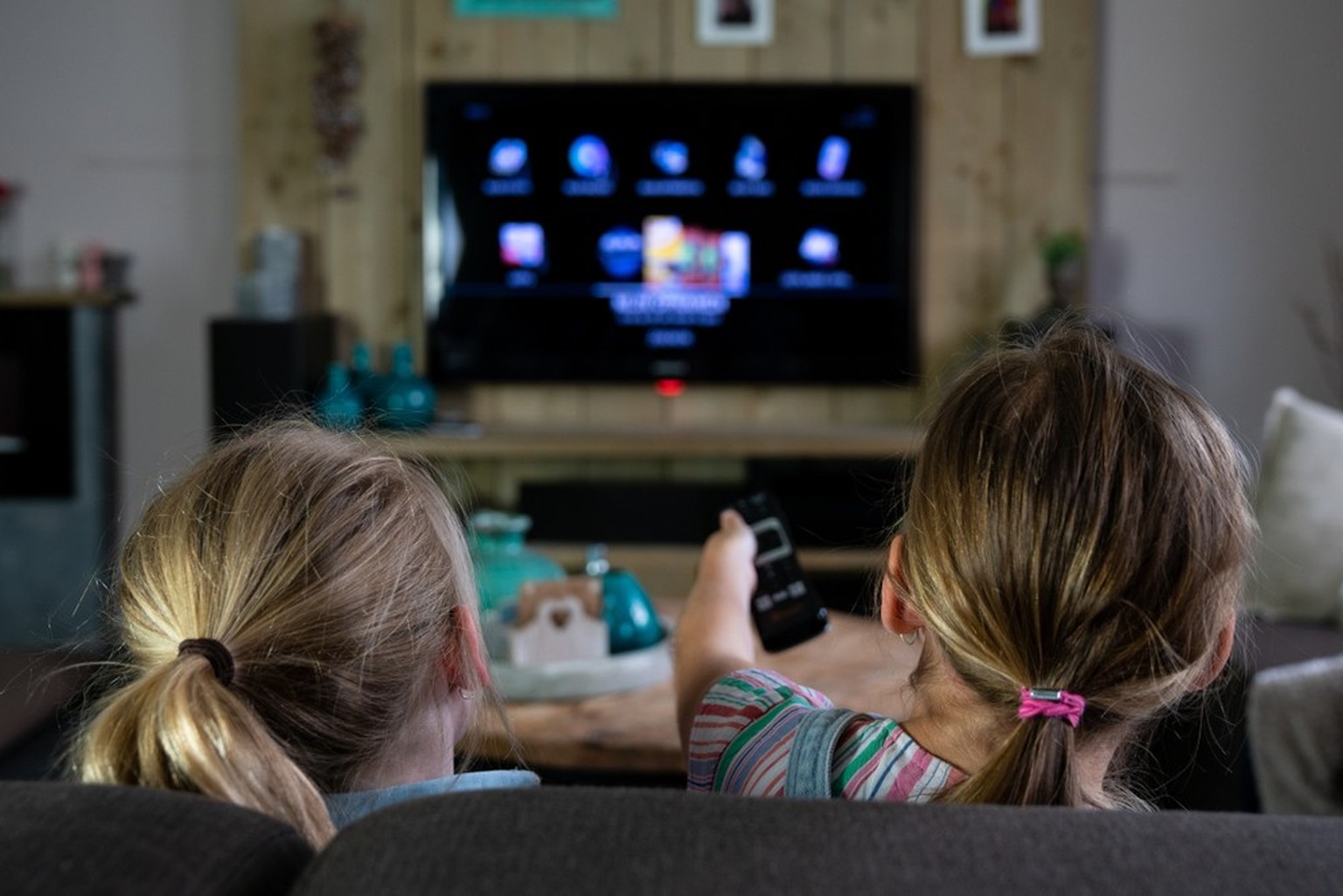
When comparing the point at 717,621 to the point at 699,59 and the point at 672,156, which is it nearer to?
the point at 672,156

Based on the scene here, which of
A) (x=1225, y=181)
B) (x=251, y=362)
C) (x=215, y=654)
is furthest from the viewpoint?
(x=1225, y=181)

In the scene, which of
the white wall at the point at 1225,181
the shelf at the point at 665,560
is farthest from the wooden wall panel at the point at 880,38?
the shelf at the point at 665,560

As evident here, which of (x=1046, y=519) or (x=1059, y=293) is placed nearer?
(x=1046, y=519)

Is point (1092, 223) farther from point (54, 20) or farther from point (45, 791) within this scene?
point (45, 791)

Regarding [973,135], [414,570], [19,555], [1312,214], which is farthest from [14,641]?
[1312,214]

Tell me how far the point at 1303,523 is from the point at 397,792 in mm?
2397

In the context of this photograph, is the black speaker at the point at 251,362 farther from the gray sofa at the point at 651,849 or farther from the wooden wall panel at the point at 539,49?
the gray sofa at the point at 651,849

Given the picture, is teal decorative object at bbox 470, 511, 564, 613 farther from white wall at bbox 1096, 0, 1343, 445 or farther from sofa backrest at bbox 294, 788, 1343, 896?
white wall at bbox 1096, 0, 1343, 445

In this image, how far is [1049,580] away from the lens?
2.75ft

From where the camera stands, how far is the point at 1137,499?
2.76ft

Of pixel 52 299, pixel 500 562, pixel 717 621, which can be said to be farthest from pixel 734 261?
pixel 717 621

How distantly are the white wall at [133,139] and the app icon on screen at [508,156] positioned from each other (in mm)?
758

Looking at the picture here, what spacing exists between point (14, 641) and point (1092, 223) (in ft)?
10.4

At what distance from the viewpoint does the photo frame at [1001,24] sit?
13.4 feet
